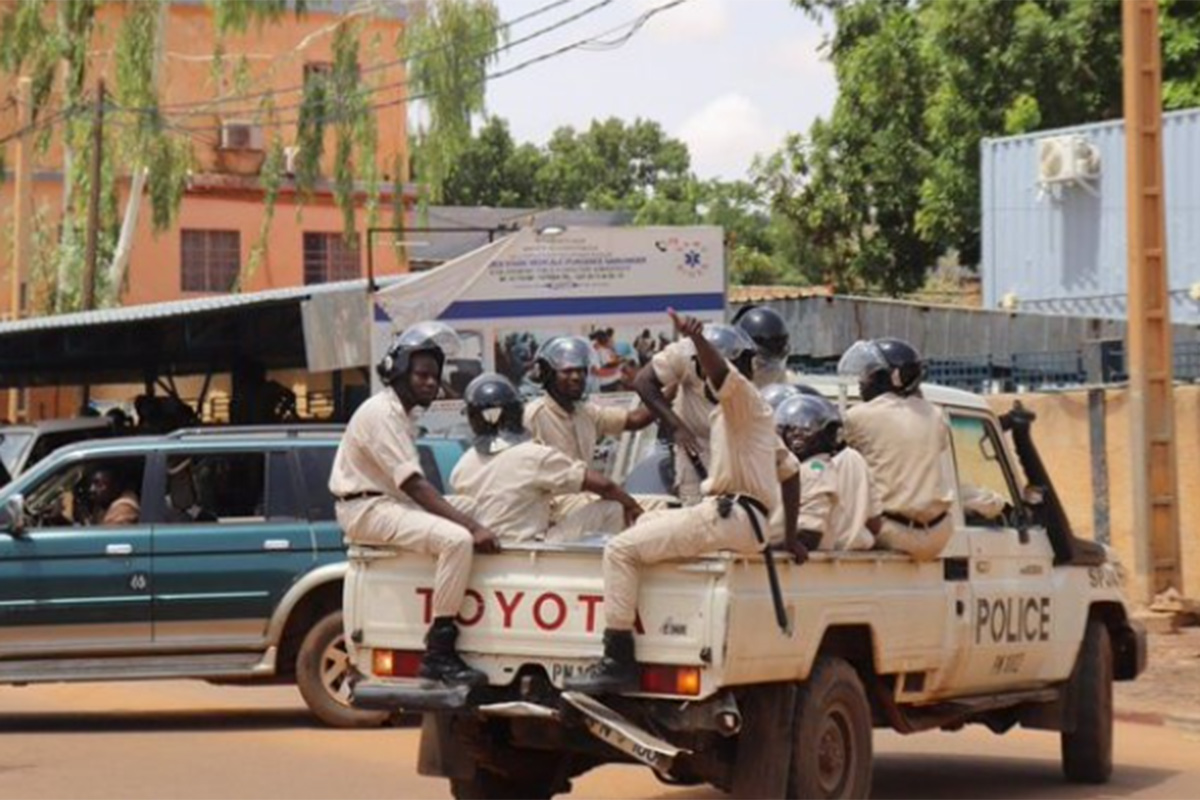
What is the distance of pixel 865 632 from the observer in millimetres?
9984

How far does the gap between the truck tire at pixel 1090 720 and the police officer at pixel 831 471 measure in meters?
2.12

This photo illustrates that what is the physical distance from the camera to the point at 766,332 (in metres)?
11.0

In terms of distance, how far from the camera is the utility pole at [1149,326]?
1911 cm

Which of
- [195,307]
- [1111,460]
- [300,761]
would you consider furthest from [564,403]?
A: [195,307]

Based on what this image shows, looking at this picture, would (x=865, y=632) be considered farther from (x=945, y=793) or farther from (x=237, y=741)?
(x=237, y=741)

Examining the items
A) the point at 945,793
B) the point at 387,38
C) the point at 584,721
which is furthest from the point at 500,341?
the point at 387,38

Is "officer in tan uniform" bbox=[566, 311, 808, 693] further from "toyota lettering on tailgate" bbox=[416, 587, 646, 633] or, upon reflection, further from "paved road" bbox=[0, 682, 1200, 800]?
"paved road" bbox=[0, 682, 1200, 800]

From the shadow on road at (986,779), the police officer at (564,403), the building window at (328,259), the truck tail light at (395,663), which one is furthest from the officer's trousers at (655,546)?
the building window at (328,259)

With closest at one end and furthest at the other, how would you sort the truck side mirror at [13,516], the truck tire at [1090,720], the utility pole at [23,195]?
1. the truck tire at [1090,720]
2. the truck side mirror at [13,516]
3. the utility pole at [23,195]

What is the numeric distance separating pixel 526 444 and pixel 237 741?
480cm

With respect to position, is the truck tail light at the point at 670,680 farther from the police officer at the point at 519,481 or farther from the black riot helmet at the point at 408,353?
the black riot helmet at the point at 408,353

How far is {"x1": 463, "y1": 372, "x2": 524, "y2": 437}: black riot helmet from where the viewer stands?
997cm

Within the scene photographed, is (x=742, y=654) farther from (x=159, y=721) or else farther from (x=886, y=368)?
(x=159, y=721)

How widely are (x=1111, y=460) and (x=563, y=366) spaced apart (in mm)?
12451
